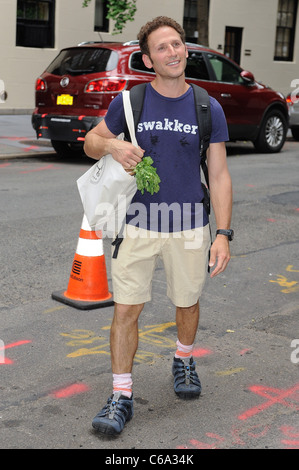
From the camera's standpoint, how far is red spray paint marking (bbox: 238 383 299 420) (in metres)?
3.95

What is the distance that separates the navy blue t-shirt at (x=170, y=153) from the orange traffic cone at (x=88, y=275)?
179cm

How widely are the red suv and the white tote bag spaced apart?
8.09 meters

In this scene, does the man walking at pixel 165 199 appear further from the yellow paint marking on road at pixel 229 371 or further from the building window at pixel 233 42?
the building window at pixel 233 42

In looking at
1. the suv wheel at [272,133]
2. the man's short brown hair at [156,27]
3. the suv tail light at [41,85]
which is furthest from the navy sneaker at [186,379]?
the suv wheel at [272,133]

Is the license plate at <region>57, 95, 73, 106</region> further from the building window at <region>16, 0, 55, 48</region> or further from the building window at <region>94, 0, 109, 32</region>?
the building window at <region>94, 0, 109, 32</region>

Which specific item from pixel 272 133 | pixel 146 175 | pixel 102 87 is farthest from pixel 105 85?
pixel 146 175

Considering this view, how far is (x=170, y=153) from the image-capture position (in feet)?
12.4

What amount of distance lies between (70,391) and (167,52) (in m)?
1.84

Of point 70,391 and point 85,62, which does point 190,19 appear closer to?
point 85,62

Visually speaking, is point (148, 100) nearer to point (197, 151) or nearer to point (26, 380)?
point (197, 151)

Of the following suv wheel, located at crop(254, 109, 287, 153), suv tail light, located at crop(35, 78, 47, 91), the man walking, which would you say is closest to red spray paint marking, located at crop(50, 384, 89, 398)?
the man walking

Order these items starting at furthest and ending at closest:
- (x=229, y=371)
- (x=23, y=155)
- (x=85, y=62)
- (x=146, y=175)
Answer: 1. (x=23, y=155)
2. (x=85, y=62)
3. (x=229, y=371)
4. (x=146, y=175)

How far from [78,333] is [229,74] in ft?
32.6

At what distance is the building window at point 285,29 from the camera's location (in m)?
27.9
